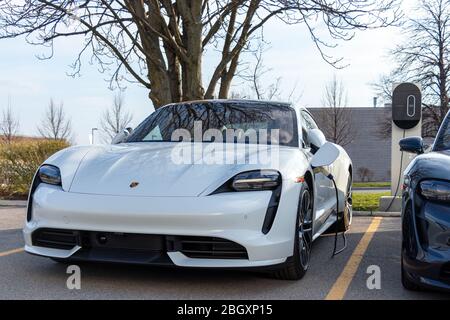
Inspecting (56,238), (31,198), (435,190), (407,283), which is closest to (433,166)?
(435,190)

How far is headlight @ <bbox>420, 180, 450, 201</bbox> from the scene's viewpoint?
11.3 ft

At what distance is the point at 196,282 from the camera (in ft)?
13.4

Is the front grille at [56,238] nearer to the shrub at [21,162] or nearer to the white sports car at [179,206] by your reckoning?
the white sports car at [179,206]

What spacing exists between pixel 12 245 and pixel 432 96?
26.2 m

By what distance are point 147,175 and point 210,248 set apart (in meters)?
0.72

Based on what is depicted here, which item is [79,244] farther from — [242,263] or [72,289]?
[242,263]

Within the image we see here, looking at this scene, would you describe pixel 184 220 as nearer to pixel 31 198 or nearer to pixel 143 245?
pixel 143 245

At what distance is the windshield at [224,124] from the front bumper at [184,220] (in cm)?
114

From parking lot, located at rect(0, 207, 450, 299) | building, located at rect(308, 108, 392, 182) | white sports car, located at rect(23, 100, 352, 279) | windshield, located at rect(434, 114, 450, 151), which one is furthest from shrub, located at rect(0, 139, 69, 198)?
building, located at rect(308, 108, 392, 182)

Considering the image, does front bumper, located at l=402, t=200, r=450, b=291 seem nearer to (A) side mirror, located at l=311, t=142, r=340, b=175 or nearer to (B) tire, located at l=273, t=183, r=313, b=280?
(B) tire, located at l=273, t=183, r=313, b=280

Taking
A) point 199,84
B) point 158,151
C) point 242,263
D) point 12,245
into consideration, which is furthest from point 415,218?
point 199,84

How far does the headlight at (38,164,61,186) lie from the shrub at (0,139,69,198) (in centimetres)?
832

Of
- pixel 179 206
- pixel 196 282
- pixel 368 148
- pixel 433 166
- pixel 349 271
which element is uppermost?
pixel 433 166
